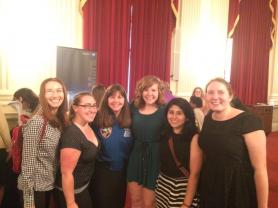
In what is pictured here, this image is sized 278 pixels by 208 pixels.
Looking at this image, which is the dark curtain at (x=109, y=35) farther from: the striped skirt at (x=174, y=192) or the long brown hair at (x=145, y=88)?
the striped skirt at (x=174, y=192)

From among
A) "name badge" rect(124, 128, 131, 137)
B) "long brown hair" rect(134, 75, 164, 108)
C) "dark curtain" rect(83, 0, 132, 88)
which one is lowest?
"name badge" rect(124, 128, 131, 137)

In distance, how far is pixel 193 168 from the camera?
7.04 ft

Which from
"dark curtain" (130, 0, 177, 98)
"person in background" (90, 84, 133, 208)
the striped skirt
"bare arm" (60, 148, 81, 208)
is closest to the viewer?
"bare arm" (60, 148, 81, 208)

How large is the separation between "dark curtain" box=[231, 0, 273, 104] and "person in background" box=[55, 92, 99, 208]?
6639 mm

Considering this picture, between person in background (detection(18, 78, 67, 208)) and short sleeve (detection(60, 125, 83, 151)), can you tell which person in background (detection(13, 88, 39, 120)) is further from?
short sleeve (detection(60, 125, 83, 151))

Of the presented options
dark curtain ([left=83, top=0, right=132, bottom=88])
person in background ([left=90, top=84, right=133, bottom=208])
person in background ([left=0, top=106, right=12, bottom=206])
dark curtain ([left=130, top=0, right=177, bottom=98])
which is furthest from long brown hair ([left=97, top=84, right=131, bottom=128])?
dark curtain ([left=130, top=0, right=177, bottom=98])

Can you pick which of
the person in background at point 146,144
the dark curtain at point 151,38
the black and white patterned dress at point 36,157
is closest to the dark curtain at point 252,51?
the dark curtain at point 151,38

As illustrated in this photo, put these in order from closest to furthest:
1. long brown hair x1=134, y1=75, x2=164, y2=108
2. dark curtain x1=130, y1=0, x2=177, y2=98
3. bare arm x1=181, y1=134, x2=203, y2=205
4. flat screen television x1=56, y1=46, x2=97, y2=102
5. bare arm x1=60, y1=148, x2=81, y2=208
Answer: bare arm x1=60, y1=148, x2=81, y2=208 → bare arm x1=181, y1=134, x2=203, y2=205 → long brown hair x1=134, y1=75, x2=164, y2=108 → flat screen television x1=56, y1=46, x2=97, y2=102 → dark curtain x1=130, y1=0, x2=177, y2=98

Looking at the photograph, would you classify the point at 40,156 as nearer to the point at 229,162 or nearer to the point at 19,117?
the point at 229,162

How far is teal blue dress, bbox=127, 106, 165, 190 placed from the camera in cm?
252

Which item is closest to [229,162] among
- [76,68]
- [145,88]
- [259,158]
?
[259,158]

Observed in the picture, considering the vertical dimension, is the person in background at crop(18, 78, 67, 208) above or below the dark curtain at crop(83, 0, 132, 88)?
below

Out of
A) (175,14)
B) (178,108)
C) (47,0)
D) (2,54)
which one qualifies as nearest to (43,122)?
(178,108)

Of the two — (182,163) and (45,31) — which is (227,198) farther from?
(45,31)
